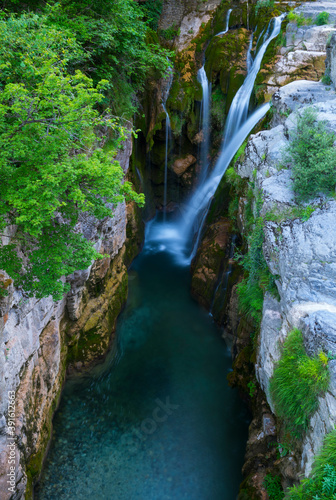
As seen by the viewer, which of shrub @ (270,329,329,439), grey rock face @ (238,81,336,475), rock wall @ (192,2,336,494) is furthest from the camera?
rock wall @ (192,2,336,494)

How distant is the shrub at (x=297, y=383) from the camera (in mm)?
4164

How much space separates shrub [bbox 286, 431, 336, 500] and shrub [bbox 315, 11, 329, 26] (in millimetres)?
15136

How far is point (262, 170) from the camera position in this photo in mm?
7262

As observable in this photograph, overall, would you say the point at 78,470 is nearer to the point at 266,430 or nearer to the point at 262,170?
the point at 266,430

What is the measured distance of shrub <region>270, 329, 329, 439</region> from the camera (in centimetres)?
416

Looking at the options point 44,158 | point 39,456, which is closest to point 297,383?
point 44,158

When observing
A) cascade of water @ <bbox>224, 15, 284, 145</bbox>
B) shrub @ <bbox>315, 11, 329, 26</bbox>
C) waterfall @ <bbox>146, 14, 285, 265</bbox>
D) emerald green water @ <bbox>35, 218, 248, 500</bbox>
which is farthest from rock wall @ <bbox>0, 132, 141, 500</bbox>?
shrub @ <bbox>315, 11, 329, 26</bbox>


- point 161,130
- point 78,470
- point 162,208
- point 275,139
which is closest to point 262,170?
point 275,139

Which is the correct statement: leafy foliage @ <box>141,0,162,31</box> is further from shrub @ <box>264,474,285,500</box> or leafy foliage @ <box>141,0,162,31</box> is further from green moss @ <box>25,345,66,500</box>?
shrub @ <box>264,474,285,500</box>

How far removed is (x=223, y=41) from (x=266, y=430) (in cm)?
1505

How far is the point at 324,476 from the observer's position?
3.54 meters

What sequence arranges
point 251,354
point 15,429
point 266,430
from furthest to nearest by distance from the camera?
point 251,354
point 266,430
point 15,429

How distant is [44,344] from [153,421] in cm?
332

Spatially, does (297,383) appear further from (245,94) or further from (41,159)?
(245,94)
